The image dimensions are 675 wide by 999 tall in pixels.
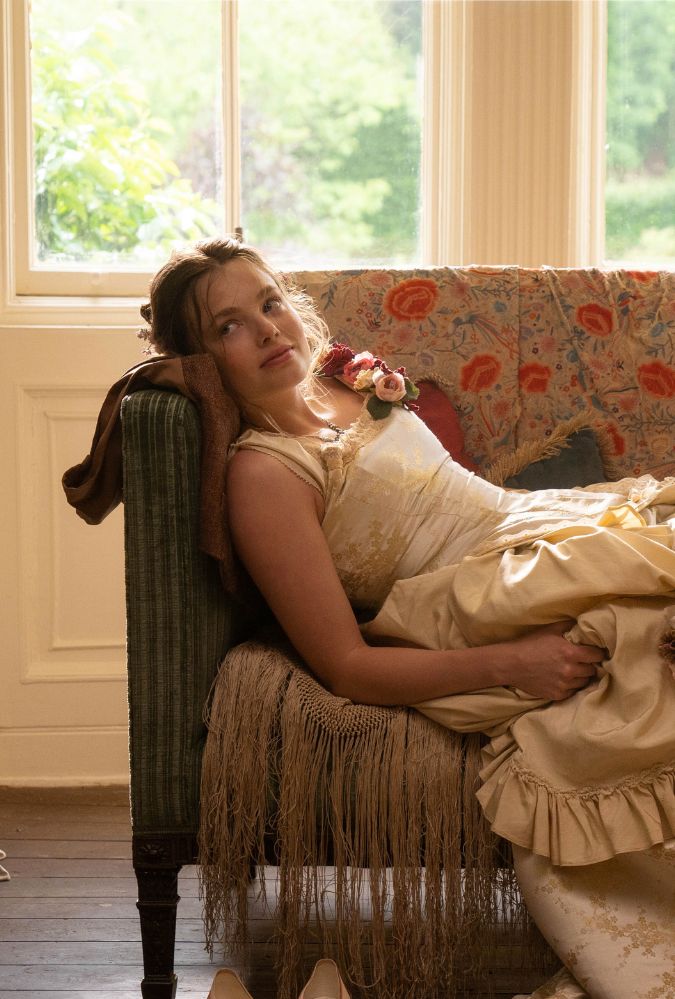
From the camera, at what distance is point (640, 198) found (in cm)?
280

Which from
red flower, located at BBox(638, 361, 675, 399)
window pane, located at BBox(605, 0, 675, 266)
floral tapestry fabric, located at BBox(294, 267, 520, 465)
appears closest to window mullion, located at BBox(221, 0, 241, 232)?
floral tapestry fabric, located at BBox(294, 267, 520, 465)

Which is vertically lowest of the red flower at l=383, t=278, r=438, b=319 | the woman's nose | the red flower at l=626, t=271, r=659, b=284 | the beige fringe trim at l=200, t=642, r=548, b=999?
the beige fringe trim at l=200, t=642, r=548, b=999

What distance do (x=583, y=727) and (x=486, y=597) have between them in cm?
21

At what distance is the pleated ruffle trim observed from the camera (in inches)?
51.8

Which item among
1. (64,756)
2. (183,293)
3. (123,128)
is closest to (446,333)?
(183,293)

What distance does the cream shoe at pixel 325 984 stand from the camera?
1.40m

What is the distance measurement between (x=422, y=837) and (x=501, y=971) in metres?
0.41

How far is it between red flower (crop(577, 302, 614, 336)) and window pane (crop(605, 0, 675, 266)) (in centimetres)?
74

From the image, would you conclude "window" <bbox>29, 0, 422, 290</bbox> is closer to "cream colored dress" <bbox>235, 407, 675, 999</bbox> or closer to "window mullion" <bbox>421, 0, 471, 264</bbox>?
"window mullion" <bbox>421, 0, 471, 264</bbox>

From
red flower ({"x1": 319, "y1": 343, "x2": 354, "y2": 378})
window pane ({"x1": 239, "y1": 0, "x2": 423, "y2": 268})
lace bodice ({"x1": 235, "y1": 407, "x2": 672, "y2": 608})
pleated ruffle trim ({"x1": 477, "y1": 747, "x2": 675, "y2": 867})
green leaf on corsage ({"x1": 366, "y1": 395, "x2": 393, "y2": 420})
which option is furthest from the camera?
window pane ({"x1": 239, "y1": 0, "x2": 423, "y2": 268})

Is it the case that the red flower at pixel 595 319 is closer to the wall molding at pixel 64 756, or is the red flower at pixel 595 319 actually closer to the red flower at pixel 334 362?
the red flower at pixel 334 362

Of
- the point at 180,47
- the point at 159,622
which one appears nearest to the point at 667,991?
the point at 159,622

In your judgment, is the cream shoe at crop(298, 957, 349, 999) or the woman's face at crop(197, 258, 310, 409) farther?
the woman's face at crop(197, 258, 310, 409)

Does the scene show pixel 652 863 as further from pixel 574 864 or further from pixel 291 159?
pixel 291 159
